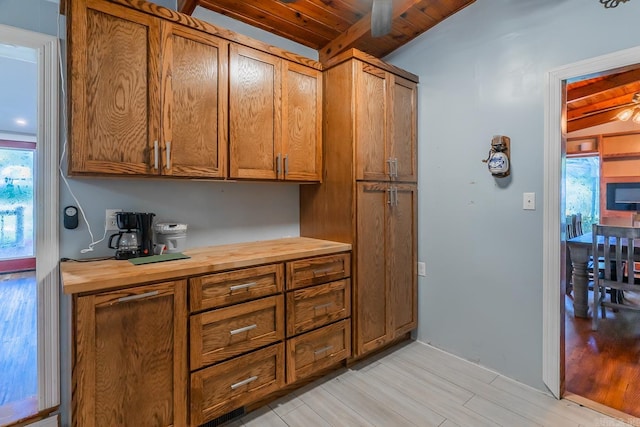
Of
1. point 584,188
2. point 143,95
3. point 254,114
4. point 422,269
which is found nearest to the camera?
point 143,95

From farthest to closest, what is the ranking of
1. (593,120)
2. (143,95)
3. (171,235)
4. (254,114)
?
(593,120)
(254,114)
(171,235)
(143,95)

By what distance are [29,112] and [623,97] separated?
324 inches

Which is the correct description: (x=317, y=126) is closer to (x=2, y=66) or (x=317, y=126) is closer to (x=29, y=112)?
(x=2, y=66)

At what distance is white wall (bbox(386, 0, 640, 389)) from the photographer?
1.96 meters

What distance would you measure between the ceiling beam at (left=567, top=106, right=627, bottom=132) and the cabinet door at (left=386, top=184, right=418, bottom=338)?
4729mm

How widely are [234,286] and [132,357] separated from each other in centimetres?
54

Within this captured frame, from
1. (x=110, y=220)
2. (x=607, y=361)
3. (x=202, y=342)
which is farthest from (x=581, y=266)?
(x=110, y=220)

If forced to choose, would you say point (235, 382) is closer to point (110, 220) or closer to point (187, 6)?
point (110, 220)

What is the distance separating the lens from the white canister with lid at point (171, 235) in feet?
6.02

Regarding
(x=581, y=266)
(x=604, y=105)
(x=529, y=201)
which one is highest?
(x=604, y=105)

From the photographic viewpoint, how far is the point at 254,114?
2006 millimetres

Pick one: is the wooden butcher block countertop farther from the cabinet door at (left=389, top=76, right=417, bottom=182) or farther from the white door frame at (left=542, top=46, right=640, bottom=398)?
the white door frame at (left=542, top=46, right=640, bottom=398)

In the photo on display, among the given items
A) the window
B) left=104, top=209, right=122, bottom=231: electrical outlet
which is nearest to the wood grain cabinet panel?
left=104, top=209, right=122, bottom=231: electrical outlet

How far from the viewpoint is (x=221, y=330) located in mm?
1631
